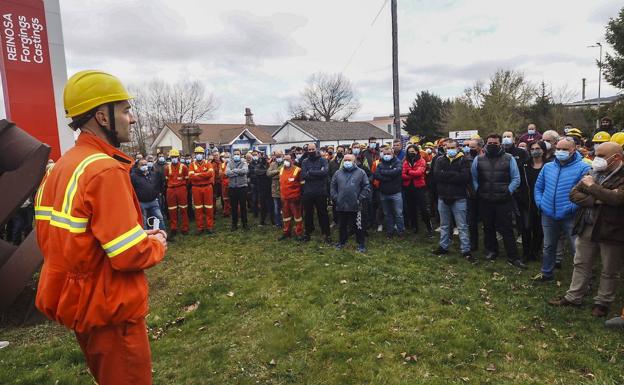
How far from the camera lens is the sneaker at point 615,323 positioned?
451 cm

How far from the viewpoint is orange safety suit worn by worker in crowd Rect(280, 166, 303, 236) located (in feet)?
31.2

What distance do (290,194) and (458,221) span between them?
394 cm

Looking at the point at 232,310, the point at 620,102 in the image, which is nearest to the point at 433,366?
the point at 232,310

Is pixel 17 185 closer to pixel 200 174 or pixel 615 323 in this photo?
pixel 200 174

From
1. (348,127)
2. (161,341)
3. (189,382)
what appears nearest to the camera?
(189,382)

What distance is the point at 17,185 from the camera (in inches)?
197

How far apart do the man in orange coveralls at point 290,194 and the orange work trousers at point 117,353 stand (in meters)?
7.33

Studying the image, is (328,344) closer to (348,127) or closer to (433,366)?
(433,366)

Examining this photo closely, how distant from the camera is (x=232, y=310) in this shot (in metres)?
5.66

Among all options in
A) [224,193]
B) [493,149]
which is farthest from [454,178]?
[224,193]

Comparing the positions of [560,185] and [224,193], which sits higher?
[560,185]

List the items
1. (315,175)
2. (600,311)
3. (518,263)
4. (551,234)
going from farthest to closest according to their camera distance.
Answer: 1. (315,175)
2. (518,263)
3. (551,234)
4. (600,311)

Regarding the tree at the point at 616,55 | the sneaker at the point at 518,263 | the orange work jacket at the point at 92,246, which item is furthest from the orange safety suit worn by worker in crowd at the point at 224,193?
the tree at the point at 616,55

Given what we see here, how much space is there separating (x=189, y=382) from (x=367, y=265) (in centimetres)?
391
